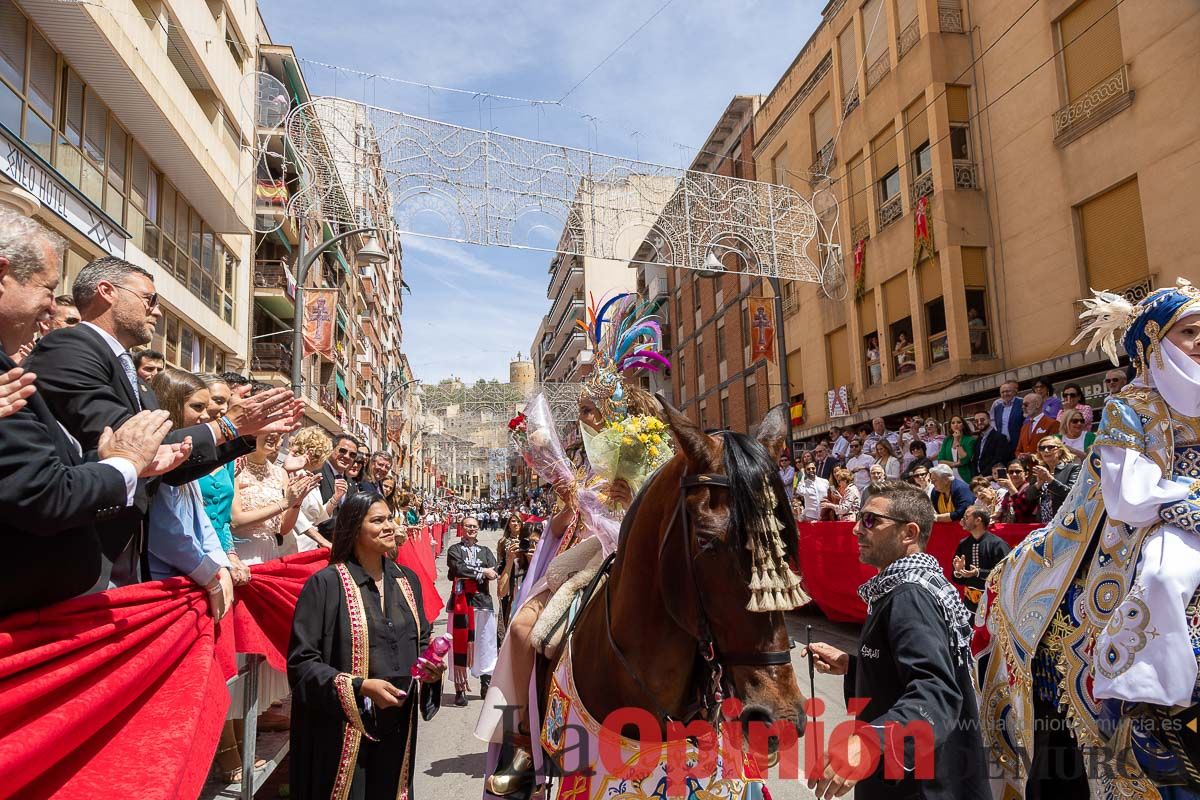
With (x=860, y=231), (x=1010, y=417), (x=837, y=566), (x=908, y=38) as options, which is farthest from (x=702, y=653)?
(x=860, y=231)

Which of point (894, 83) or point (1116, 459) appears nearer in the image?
point (1116, 459)

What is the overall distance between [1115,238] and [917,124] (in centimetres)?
650

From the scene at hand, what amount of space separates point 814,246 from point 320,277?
93.6ft

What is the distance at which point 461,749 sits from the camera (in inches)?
275

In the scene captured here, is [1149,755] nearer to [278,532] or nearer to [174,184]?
[278,532]

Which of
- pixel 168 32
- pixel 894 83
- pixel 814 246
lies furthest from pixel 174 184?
pixel 894 83

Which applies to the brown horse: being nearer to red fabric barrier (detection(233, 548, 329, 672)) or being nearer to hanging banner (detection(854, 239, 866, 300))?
red fabric barrier (detection(233, 548, 329, 672))

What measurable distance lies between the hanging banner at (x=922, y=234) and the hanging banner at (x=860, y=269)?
2.13 meters

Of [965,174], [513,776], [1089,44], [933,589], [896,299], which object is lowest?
[513,776]

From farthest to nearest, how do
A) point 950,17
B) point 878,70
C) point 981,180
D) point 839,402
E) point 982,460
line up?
1. point 839,402
2. point 878,70
3. point 950,17
4. point 981,180
5. point 982,460

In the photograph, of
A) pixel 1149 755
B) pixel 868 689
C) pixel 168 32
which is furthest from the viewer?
pixel 168 32

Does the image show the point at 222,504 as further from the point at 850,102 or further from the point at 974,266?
the point at 850,102

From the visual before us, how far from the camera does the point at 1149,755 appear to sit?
3.01m

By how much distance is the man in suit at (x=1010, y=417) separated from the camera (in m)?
12.1
